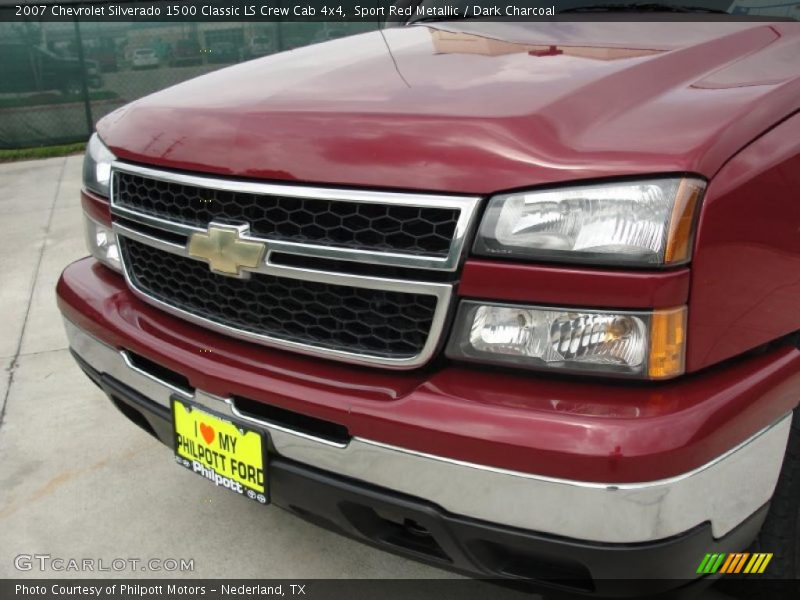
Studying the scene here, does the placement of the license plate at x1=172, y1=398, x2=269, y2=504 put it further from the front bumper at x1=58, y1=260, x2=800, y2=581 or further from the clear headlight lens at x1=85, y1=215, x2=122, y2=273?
the clear headlight lens at x1=85, y1=215, x2=122, y2=273

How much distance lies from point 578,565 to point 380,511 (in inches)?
16.4

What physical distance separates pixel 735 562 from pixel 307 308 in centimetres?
110

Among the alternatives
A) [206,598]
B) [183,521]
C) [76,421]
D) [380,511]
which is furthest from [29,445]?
[380,511]

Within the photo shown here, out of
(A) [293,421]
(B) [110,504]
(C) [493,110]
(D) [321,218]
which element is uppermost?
(C) [493,110]

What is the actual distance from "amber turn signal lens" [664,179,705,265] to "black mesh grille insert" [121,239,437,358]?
470 millimetres

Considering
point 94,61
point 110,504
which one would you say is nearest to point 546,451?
point 110,504

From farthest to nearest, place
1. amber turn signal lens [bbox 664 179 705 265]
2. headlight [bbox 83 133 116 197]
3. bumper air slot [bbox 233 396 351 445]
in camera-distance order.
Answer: headlight [bbox 83 133 116 197]
bumper air slot [bbox 233 396 351 445]
amber turn signal lens [bbox 664 179 705 265]

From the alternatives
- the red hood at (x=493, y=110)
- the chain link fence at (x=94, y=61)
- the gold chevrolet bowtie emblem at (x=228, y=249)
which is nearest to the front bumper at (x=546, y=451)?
the gold chevrolet bowtie emblem at (x=228, y=249)

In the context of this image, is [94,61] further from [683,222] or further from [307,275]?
[683,222]

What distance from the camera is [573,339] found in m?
1.50

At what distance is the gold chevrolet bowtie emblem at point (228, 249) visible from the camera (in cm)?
177

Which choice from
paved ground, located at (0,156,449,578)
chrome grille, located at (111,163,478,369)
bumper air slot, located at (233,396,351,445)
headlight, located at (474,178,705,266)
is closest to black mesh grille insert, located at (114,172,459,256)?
chrome grille, located at (111,163,478,369)

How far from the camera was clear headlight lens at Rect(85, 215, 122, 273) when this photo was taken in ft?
7.66

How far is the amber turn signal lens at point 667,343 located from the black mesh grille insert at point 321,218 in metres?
0.42
